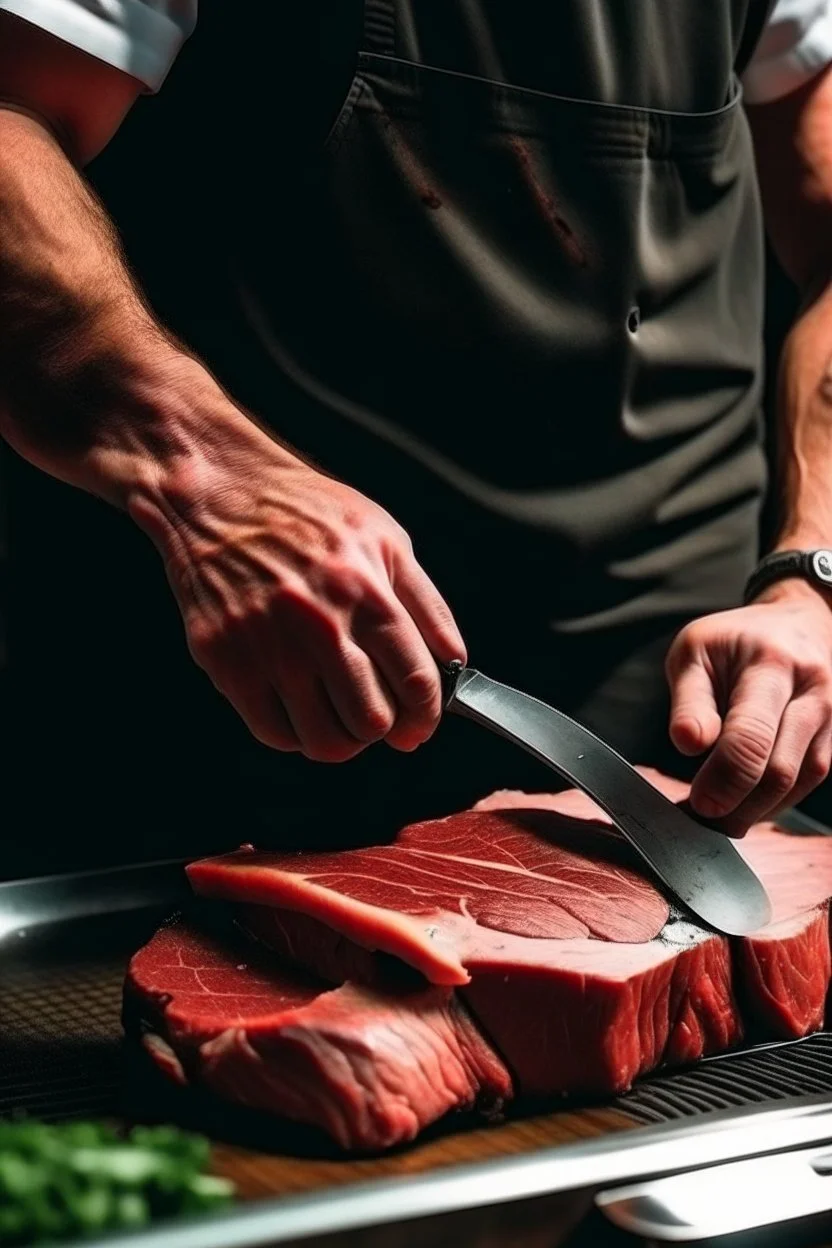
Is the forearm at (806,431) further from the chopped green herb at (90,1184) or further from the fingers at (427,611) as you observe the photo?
the chopped green herb at (90,1184)

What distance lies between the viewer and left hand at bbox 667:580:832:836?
6.47 feet

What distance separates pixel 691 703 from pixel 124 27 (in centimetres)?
111

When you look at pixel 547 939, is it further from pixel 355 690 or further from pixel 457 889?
pixel 355 690

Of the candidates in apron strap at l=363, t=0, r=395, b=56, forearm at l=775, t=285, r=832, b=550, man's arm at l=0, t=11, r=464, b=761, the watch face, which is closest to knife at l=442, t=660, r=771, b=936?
man's arm at l=0, t=11, r=464, b=761

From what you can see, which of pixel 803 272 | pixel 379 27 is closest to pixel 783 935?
pixel 379 27

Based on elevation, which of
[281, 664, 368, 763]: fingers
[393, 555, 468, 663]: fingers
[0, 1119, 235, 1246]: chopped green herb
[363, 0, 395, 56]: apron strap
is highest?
[363, 0, 395, 56]: apron strap

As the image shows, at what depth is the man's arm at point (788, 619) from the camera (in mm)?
2012

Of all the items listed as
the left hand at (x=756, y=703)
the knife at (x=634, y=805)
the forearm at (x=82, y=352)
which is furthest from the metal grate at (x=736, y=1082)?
the forearm at (x=82, y=352)

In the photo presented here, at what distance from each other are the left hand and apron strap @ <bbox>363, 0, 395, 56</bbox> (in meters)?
0.91

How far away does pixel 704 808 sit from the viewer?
6.48 feet

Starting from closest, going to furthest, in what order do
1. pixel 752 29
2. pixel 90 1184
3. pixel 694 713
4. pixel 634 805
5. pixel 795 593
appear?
pixel 90 1184 < pixel 634 805 < pixel 694 713 < pixel 795 593 < pixel 752 29

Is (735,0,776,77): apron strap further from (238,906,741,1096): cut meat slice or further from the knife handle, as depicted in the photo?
(238,906,741,1096): cut meat slice

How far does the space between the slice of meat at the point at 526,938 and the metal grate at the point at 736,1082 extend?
0.02m

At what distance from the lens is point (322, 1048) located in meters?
1.53
